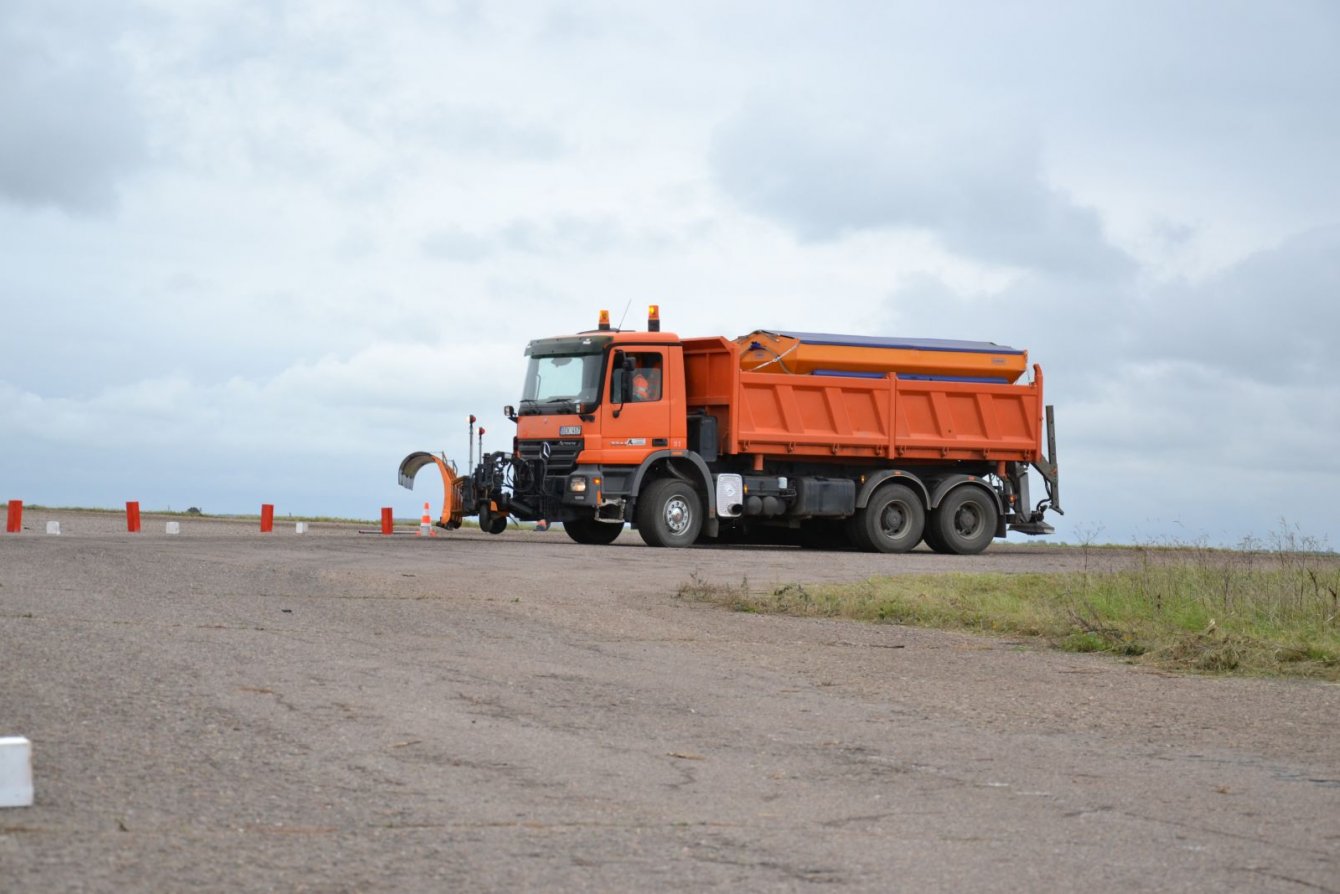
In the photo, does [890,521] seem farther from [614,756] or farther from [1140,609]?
[614,756]

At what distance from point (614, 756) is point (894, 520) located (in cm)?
2099

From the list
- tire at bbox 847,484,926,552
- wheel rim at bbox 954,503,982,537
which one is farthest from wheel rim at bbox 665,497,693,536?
wheel rim at bbox 954,503,982,537

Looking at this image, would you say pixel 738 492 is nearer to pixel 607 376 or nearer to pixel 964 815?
pixel 607 376

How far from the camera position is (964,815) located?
5.89 m

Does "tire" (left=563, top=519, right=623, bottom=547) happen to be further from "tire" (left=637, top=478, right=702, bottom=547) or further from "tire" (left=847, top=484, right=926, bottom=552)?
"tire" (left=847, top=484, right=926, bottom=552)

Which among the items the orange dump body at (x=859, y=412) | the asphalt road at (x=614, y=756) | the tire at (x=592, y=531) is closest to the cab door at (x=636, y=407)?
the orange dump body at (x=859, y=412)

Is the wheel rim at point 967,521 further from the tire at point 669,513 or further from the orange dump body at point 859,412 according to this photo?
the tire at point 669,513

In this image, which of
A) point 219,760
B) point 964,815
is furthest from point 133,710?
point 964,815

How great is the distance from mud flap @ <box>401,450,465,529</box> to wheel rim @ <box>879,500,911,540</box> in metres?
7.51

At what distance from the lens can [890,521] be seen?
27312 millimetres

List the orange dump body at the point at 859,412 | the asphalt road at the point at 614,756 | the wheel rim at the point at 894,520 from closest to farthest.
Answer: the asphalt road at the point at 614,756 → the orange dump body at the point at 859,412 → the wheel rim at the point at 894,520

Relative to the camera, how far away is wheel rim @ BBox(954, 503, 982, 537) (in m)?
27.9

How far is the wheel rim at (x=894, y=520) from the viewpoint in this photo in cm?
2725

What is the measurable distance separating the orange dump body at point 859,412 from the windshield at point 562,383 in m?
2.14
